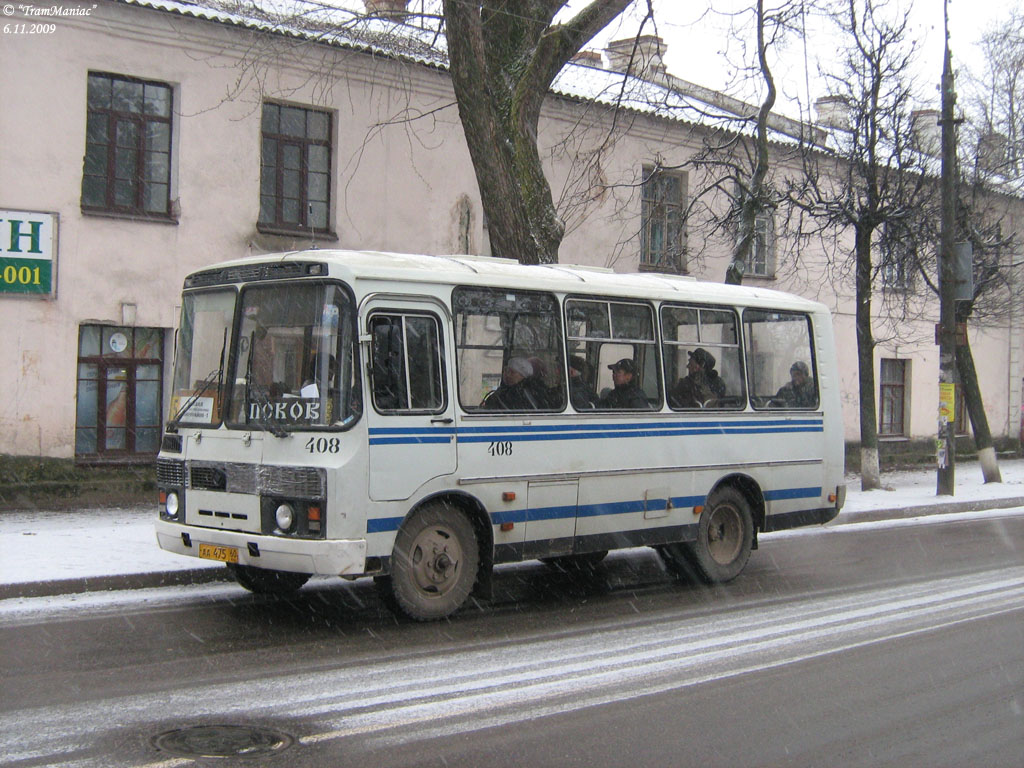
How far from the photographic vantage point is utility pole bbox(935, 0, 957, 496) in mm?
19312

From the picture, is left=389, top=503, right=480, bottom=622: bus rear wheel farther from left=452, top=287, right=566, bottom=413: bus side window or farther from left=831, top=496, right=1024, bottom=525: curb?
left=831, top=496, right=1024, bottom=525: curb

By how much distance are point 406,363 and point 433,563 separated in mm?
1520

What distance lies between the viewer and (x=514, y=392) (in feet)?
30.5

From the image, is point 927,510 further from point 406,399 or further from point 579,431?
point 406,399

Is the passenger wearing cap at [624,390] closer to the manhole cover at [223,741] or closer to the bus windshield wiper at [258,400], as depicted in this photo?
the bus windshield wiper at [258,400]

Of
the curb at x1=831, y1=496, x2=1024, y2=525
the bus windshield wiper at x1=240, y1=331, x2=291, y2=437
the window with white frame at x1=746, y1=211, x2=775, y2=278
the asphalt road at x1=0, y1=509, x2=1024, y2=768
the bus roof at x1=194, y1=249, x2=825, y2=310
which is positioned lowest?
the asphalt road at x1=0, y1=509, x2=1024, y2=768

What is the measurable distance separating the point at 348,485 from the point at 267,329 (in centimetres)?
141

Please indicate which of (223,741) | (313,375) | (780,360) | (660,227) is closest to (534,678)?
(223,741)

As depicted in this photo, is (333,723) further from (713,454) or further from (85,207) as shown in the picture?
(85,207)

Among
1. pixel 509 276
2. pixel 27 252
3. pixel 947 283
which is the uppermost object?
pixel 947 283

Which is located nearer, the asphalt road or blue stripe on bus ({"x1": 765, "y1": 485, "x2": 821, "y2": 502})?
the asphalt road

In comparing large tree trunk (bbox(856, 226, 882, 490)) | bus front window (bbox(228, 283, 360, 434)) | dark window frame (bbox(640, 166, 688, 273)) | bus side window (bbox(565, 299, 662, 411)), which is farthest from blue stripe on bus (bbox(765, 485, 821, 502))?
dark window frame (bbox(640, 166, 688, 273))

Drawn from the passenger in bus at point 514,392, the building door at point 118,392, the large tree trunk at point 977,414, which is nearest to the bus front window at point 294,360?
the passenger in bus at point 514,392

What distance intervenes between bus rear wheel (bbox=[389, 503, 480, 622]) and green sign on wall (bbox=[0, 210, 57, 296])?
8859mm
